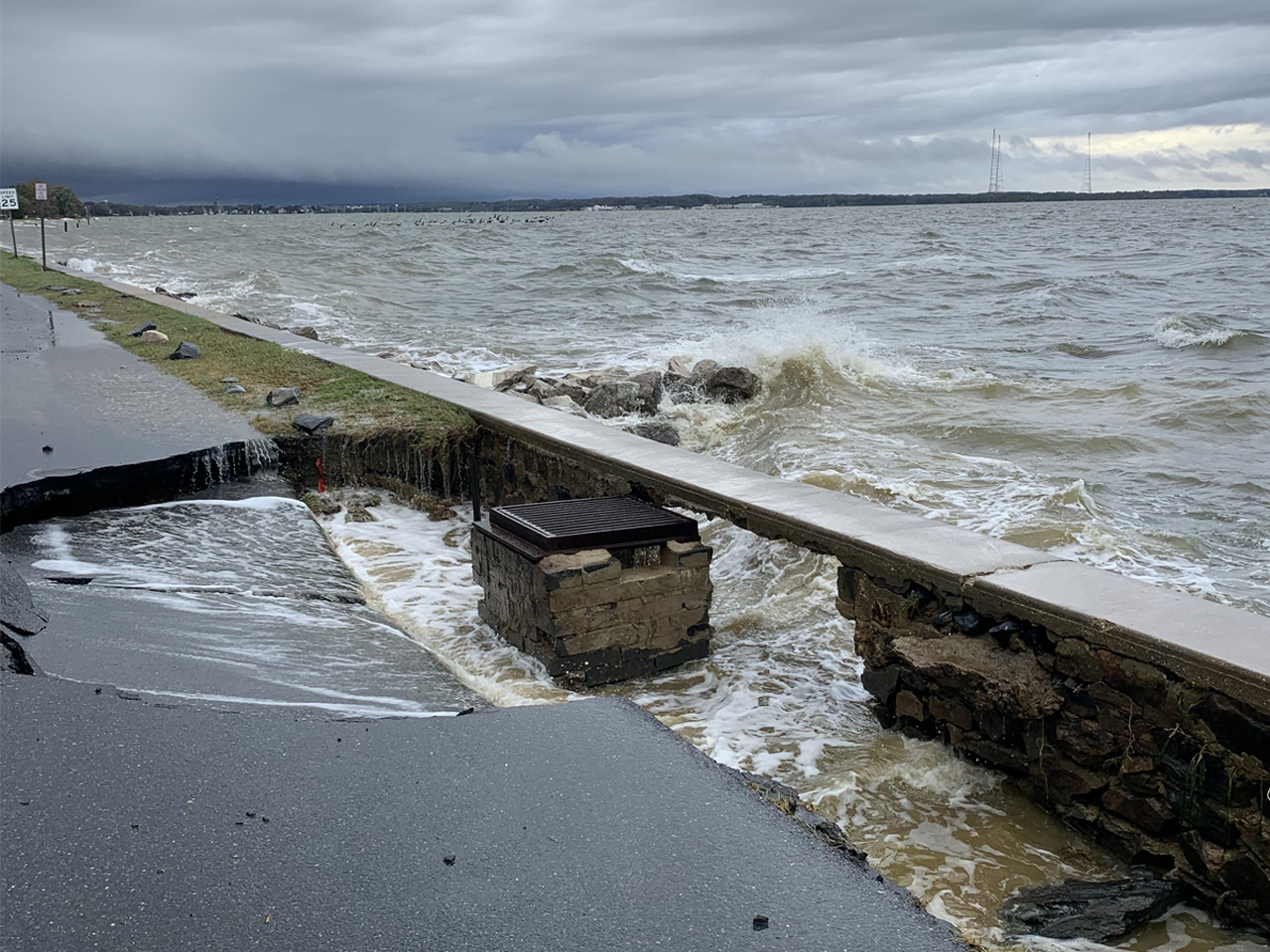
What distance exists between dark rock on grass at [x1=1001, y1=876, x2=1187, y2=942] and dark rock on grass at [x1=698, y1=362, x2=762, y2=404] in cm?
1110

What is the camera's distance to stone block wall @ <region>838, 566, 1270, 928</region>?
3664mm

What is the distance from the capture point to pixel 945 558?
4836 millimetres

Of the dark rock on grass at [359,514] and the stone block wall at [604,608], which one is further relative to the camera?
the dark rock on grass at [359,514]

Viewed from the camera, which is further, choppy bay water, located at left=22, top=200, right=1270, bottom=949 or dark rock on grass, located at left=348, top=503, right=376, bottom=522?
dark rock on grass, located at left=348, top=503, right=376, bottom=522

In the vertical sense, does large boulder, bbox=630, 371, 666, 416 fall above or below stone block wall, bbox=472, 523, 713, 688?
above

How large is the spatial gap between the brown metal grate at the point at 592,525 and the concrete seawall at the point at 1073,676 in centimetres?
33

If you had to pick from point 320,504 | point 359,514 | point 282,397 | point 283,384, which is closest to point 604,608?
point 359,514

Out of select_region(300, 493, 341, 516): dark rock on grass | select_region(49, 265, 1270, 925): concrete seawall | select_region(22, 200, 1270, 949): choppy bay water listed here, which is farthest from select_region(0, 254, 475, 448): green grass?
select_region(49, 265, 1270, 925): concrete seawall

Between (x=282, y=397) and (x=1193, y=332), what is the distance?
17.3m

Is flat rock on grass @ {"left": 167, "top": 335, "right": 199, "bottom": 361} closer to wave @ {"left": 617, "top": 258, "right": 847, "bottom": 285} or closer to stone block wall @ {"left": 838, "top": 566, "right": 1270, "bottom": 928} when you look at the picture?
stone block wall @ {"left": 838, "top": 566, "right": 1270, "bottom": 928}

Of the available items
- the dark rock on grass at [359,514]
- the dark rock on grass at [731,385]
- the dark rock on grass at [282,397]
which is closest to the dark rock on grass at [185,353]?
the dark rock on grass at [282,397]

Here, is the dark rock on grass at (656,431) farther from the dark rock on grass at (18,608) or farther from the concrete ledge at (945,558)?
the dark rock on grass at (18,608)

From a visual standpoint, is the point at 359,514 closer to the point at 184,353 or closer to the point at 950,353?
the point at 184,353

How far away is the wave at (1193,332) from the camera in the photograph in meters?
19.2
